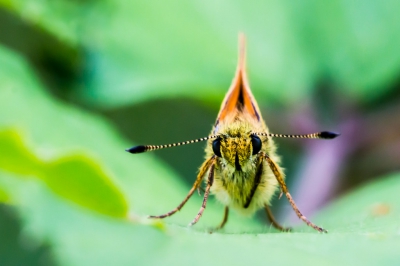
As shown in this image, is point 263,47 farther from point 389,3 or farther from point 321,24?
point 389,3

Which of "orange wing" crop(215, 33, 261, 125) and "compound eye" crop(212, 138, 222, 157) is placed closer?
"compound eye" crop(212, 138, 222, 157)

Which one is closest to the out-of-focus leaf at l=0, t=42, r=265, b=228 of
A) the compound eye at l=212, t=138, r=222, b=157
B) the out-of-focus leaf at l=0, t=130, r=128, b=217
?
the out-of-focus leaf at l=0, t=130, r=128, b=217

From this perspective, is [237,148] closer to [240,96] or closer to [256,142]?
[256,142]

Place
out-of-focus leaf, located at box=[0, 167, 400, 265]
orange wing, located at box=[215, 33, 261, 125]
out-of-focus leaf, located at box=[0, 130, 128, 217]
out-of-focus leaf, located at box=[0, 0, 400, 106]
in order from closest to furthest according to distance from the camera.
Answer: out-of-focus leaf, located at box=[0, 167, 400, 265] < out-of-focus leaf, located at box=[0, 130, 128, 217] < orange wing, located at box=[215, 33, 261, 125] < out-of-focus leaf, located at box=[0, 0, 400, 106]

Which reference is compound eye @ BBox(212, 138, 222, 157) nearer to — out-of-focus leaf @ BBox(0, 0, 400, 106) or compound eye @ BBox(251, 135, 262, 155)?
compound eye @ BBox(251, 135, 262, 155)

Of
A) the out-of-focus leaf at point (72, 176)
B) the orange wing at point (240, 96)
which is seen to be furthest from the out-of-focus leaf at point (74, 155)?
the orange wing at point (240, 96)
